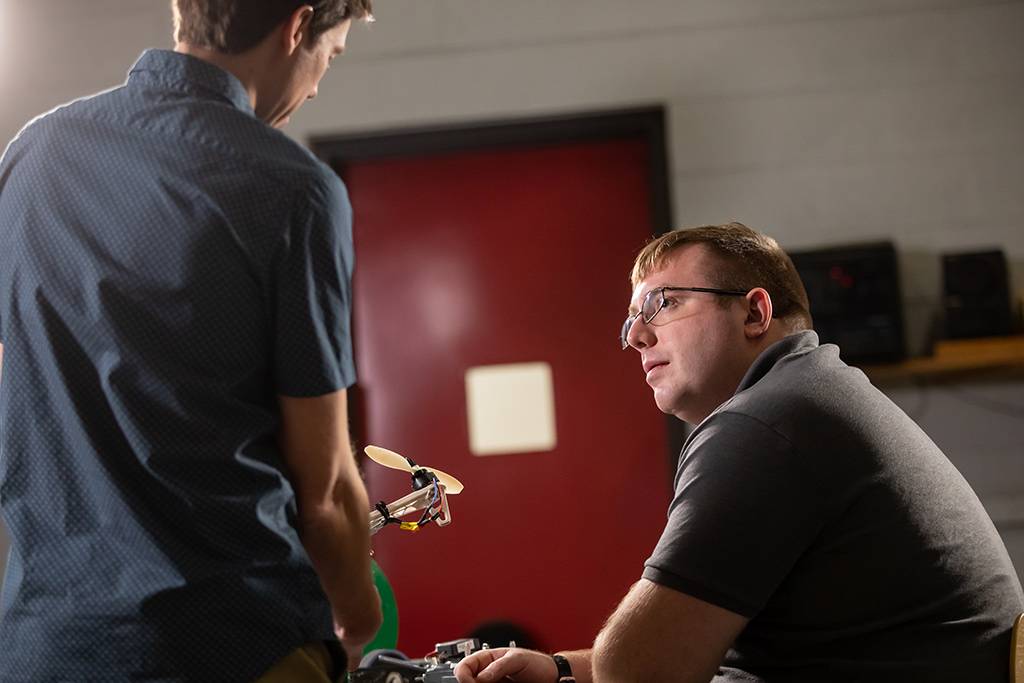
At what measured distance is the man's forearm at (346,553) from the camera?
3.28ft

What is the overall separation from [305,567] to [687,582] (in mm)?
465

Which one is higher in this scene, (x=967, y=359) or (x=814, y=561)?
(x=814, y=561)

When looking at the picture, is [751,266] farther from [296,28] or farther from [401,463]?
[296,28]

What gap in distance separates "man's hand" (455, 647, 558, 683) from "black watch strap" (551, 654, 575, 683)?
0.05ft

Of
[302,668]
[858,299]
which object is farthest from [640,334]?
[858,299]

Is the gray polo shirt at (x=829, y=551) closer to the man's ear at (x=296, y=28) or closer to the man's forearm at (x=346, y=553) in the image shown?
the man's forearm at (x=346, y=553)

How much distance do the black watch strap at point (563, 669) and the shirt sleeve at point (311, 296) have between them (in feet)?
2.41

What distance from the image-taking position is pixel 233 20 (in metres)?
0.99

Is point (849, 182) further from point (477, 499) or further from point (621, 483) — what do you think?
point (477, 499)

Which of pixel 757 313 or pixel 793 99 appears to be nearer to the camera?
pixel 757 313

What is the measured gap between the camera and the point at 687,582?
1196mm

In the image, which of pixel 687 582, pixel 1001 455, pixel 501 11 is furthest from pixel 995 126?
pixel 687 582

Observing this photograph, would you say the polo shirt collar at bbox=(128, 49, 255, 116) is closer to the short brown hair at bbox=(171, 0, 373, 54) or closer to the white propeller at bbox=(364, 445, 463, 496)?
the short brown hair at bbox=(171, 0, 373, 54)

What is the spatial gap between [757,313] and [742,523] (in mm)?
460
